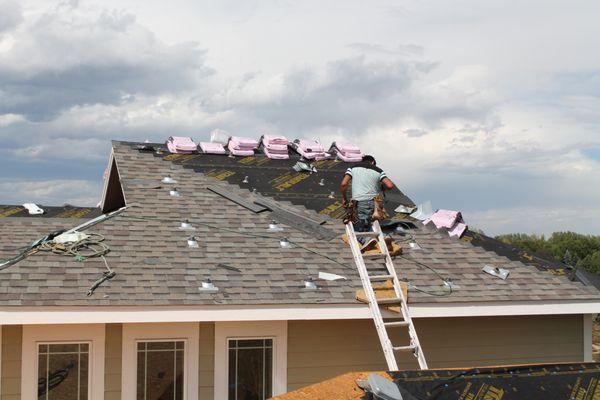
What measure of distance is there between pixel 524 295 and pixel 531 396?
8.39ft

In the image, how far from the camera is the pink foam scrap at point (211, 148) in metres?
14.1

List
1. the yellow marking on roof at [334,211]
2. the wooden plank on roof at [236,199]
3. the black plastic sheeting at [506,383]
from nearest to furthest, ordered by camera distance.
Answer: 1. the black plastic sheeting at [506,383]
2. the wooden plank on roof at [236,199]
3. the yellow marking on roof at [334,211]

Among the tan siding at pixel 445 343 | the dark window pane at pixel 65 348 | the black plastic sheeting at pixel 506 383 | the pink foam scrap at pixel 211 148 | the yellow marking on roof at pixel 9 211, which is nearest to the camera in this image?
the black plastic sheeting at pixel 506 383

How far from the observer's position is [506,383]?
23.2 ft

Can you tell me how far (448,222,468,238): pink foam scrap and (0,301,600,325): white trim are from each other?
86.5 inches

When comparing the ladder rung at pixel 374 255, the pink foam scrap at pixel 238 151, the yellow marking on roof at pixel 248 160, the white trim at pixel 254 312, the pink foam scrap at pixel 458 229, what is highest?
the pink foam scrap at pixel 238 151

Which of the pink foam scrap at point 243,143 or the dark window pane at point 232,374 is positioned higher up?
the pink foam scrap at point 243,143

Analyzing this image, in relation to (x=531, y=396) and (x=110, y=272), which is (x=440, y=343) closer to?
(x=531, y=396)

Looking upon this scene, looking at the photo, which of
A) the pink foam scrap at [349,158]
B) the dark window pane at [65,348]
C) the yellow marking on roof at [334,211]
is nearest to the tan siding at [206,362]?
the dark window pane at [65,348]

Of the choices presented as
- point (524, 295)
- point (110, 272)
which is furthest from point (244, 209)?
point (524, 295)

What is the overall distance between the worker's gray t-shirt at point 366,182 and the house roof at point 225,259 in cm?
85

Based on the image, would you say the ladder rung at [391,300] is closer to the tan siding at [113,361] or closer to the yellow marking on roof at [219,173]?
the tan siding at [113,361]

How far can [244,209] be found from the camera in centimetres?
1120

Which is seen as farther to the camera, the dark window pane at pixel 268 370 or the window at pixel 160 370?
the dark window pane at pixel 268 370
